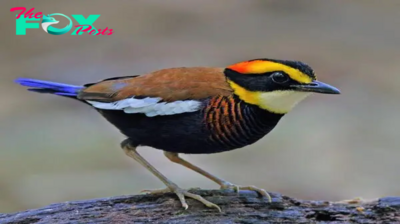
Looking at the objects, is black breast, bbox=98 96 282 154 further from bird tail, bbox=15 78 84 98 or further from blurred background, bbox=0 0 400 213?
blurred background, bbox=0 0 400 213

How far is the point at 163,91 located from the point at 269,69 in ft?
2.08

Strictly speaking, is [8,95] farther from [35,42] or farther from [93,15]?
[93,15]

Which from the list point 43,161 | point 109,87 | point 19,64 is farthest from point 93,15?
point 109,87

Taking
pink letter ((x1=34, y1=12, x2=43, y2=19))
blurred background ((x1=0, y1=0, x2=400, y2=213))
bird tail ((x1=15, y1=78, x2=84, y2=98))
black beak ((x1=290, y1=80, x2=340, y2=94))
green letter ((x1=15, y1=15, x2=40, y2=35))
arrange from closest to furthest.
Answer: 1. black beak ((x1=290, y1=80, x2=340, y2=94))
2. bird tail ((x1=15, y1=78, x2=84, y2=98))
3. blurred background ((x1=0, y1=0, x2=400, y2=213))
4. pink letter ((x1=34, y1=12, x2=43, y2=19))
5. green letter ((x1=15, y1=15, x2=40, y2=35))

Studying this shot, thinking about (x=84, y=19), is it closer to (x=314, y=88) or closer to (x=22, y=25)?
(x=22, y=25)

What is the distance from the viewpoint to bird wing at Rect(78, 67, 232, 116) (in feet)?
11.2

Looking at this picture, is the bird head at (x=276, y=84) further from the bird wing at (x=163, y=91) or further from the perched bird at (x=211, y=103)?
the bird wing at (x=163, y=91)

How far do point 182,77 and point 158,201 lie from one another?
800mm

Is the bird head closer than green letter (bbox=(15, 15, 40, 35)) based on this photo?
Yes

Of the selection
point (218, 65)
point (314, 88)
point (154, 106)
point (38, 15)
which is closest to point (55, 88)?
point (154, 106)

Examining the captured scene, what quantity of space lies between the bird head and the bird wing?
0.40 ft

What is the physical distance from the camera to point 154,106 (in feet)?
11.3

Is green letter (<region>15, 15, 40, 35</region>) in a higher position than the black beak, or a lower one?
higher

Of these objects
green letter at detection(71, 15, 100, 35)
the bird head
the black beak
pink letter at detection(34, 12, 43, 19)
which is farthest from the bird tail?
pink letter at detection(34, 12, 43, 19)
